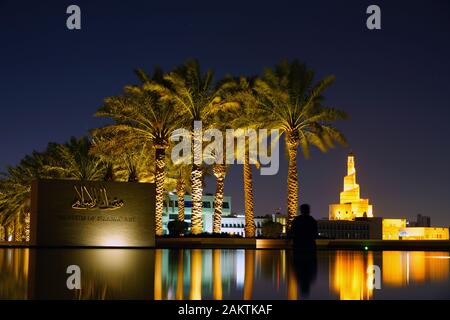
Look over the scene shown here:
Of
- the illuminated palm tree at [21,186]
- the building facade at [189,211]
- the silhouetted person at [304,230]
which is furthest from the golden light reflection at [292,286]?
the building facade at [189,211]

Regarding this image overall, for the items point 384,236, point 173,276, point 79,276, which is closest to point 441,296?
point 173,276

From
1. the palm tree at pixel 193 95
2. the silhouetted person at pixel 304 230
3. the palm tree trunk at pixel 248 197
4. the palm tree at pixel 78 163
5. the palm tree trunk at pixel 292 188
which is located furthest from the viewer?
the palm tree at pixel 78 163

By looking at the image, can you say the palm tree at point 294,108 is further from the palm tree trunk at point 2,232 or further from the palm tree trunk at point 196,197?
the palm tree trunk at point 2,232

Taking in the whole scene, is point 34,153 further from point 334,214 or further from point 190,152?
point 334,214

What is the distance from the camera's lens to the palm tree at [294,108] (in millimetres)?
39219

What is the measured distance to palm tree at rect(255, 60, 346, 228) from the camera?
3922cm

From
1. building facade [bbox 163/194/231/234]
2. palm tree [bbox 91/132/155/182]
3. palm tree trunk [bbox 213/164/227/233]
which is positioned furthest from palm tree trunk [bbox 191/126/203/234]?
building facade [bbox 163/194/231/234]

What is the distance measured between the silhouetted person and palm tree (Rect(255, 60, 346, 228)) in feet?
81.9

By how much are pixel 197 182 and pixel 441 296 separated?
3271 centimetres

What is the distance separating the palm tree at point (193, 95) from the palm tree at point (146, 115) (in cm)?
74

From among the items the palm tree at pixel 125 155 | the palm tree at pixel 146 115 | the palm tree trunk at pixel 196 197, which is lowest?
the palm tree trunk at pixel 196 197

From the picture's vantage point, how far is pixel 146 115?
39531 mm

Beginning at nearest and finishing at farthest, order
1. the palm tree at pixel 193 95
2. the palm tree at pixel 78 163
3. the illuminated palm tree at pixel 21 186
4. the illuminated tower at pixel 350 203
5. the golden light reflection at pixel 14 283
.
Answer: the golden light reflection at pixel 14 283 < the palm tree at pixel 193 95 < the palm tree at pixel 78 163 < the illuminated palm tree at pixel 21 186 < the illuminated tower at pixel 350 203

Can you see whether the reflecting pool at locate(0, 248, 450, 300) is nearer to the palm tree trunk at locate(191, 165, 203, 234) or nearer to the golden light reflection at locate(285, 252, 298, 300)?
the golden light reflection at locate(285, 252, 298, 300)
